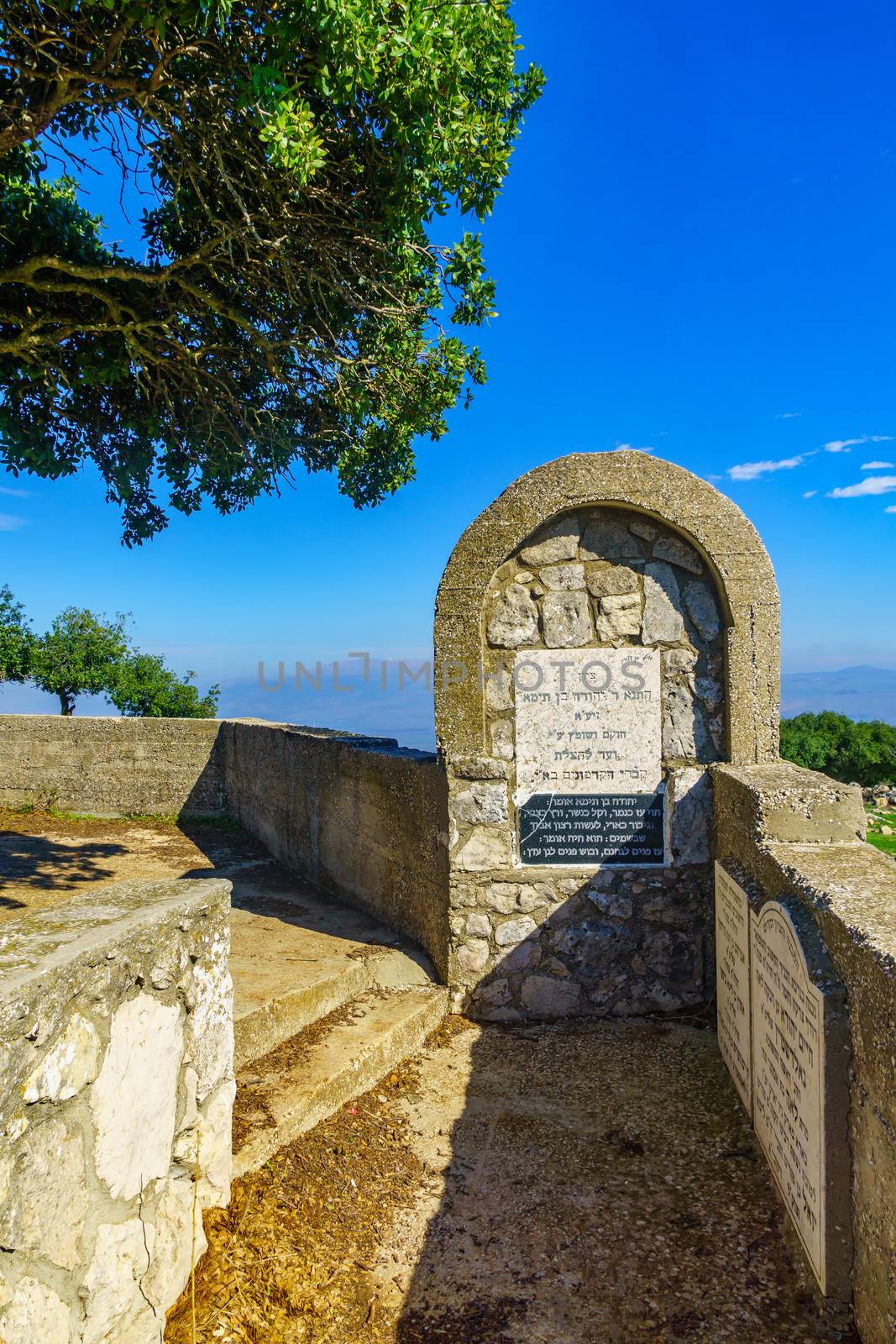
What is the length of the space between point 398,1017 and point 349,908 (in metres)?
2.00

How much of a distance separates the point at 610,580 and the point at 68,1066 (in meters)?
3.98

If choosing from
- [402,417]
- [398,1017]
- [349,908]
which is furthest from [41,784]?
[398,1017]

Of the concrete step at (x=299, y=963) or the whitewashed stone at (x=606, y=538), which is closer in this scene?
the concrete step at (x=299, y=963)

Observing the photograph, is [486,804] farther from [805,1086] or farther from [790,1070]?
[805,1086]

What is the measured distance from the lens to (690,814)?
4.89m

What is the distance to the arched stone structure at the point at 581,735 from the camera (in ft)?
16.2

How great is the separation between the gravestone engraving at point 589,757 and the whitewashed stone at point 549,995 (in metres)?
0.77

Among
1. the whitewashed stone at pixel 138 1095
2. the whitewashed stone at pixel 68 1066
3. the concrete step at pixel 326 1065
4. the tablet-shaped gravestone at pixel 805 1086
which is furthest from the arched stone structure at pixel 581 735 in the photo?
the whitewashed stone at pixel 68 1066

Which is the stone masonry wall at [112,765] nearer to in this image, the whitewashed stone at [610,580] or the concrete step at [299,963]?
the concrete step at [299,963]

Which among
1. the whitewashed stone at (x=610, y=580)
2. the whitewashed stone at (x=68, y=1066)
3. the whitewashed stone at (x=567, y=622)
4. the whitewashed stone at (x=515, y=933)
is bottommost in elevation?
the whitewashed stone at (x=515, y=933)

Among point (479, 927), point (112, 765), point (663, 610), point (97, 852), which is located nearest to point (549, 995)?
point (479, 927)

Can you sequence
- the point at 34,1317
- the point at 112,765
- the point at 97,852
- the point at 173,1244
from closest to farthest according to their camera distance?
the point at 34,1317
the point at 173,1244
the point at 97,852
the point at 112,765

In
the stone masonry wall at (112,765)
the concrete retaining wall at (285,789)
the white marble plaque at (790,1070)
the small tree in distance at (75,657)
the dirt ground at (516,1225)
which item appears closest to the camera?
the white marble plaque at (790,1070)

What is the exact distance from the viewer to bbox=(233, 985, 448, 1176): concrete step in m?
3.39
